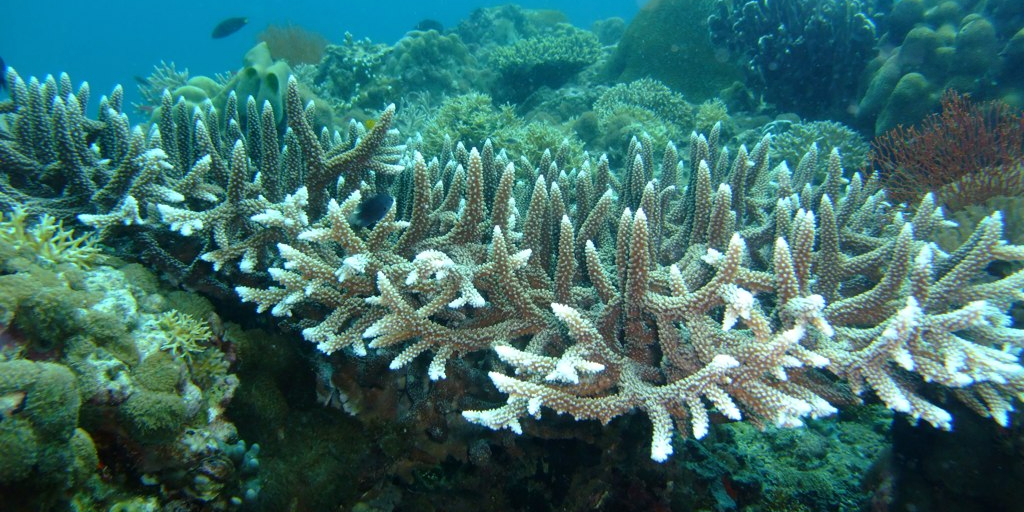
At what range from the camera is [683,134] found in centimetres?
842

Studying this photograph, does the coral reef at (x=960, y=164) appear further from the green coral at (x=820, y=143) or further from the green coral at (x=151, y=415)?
the green coral at (x=151, y=415)

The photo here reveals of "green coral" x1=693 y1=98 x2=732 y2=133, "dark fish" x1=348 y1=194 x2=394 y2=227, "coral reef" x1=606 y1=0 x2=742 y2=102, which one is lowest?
"dark fish" x1=348 y1=194 x2=394 y2=227

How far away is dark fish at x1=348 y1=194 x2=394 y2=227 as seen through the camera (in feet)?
10.9

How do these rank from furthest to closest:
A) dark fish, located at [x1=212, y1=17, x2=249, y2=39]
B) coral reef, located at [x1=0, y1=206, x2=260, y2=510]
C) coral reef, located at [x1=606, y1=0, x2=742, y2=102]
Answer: dark fish, located at [x1=212, y1=17, x2=249, y2=39] → coral reef, located at [x1=606, y1=0, x2=742, y2=102] → coral reef, located at [x1=0, y1=206, x2=260, y2=510]

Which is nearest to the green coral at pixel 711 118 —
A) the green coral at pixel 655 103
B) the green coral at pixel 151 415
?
the green coral at pixel 655 103

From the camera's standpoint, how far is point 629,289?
2.71 meters

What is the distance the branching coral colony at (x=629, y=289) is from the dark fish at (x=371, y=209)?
0.21 m

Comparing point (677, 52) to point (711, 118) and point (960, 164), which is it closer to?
point (711, 118)

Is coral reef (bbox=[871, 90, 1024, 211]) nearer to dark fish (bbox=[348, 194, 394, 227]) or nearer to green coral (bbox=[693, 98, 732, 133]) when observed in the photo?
green coral (bbox=[693, 98, 732, 133])

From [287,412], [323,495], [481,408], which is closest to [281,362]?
[287,412]

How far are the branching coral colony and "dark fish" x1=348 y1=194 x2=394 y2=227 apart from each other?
0.68ft

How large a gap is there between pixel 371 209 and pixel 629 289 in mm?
1867

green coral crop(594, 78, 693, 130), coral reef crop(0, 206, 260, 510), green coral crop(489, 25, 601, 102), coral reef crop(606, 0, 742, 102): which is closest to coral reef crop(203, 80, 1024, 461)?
coral reef crop(0, 206, 260, 510)

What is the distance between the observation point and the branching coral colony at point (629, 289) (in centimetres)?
241
